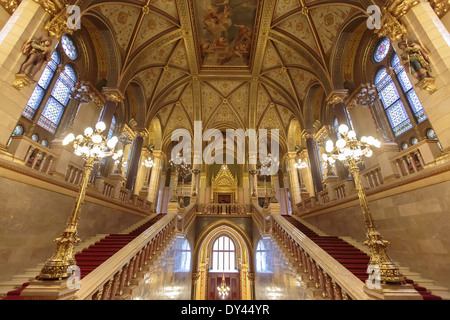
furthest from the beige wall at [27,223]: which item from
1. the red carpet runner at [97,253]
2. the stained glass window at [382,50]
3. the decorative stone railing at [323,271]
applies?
the stained glass window at [382,50]

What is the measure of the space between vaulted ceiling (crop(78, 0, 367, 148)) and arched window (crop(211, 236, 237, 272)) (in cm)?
1106

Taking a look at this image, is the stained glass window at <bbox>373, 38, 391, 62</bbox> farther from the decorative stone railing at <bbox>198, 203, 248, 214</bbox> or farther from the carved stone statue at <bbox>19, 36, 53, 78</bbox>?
the carved stone statue at <bbox>19, 36, 53, 78</bbox>

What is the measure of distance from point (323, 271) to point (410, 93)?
8.15 meters

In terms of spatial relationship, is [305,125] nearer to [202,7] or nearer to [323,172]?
[323,172]

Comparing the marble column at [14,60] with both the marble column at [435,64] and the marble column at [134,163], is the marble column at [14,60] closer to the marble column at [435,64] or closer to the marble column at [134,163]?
the marble column at [134,163]

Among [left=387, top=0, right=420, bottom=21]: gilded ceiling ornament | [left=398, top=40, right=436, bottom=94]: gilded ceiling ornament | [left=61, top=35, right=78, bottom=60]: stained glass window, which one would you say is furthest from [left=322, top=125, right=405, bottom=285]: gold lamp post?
[left=61, top=35, right=78, bottom=60]: stained glass window

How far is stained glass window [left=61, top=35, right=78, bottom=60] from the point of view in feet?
27.5

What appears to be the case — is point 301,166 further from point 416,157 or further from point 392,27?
point 392,27

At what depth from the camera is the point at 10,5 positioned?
485cm

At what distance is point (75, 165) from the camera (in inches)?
251

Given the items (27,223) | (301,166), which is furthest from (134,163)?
(301,166)

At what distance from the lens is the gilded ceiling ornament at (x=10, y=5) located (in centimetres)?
477

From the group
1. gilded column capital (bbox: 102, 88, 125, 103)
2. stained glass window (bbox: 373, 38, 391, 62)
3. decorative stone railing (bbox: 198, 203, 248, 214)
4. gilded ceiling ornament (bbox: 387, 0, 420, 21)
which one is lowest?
decorative stone railing (bbox: 198, 203, 248, 214)

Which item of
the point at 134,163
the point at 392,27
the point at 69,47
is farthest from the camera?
the point at 134,163
